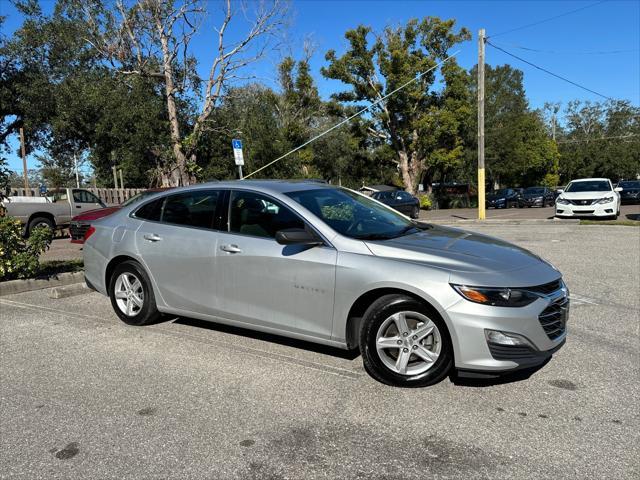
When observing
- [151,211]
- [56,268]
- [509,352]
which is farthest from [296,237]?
[56,268]

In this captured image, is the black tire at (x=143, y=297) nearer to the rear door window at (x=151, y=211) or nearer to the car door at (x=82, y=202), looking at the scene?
the rear door window at (x=151, y=211)

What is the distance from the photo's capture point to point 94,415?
3.52 m

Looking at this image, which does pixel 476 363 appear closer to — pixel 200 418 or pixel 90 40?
pixel 200 418

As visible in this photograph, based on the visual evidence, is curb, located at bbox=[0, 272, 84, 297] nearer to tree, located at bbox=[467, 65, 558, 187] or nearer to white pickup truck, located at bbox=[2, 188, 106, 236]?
white pickup truck, located at bbox=[2, 188, 106, 236]

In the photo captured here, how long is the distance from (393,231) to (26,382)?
→ 10.8 ft

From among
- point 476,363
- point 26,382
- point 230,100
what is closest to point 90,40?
point 230,100

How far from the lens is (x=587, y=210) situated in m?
18.5

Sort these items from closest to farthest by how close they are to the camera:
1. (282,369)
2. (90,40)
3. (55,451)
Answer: (55,451)
(282,369)
(90,40)

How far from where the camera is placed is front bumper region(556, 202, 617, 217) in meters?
18.1

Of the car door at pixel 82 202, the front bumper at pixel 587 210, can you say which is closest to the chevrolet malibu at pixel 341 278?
the car door at pixel 82 202

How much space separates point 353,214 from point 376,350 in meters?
1.35

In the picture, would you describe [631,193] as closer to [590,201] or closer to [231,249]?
[590,201]

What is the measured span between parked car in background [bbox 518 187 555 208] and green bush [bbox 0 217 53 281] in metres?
37.6

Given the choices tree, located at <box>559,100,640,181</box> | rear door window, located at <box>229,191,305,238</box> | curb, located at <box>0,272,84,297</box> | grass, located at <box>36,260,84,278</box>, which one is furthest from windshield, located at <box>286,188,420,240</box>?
tree, located at <box>559,100,640,181</box>
